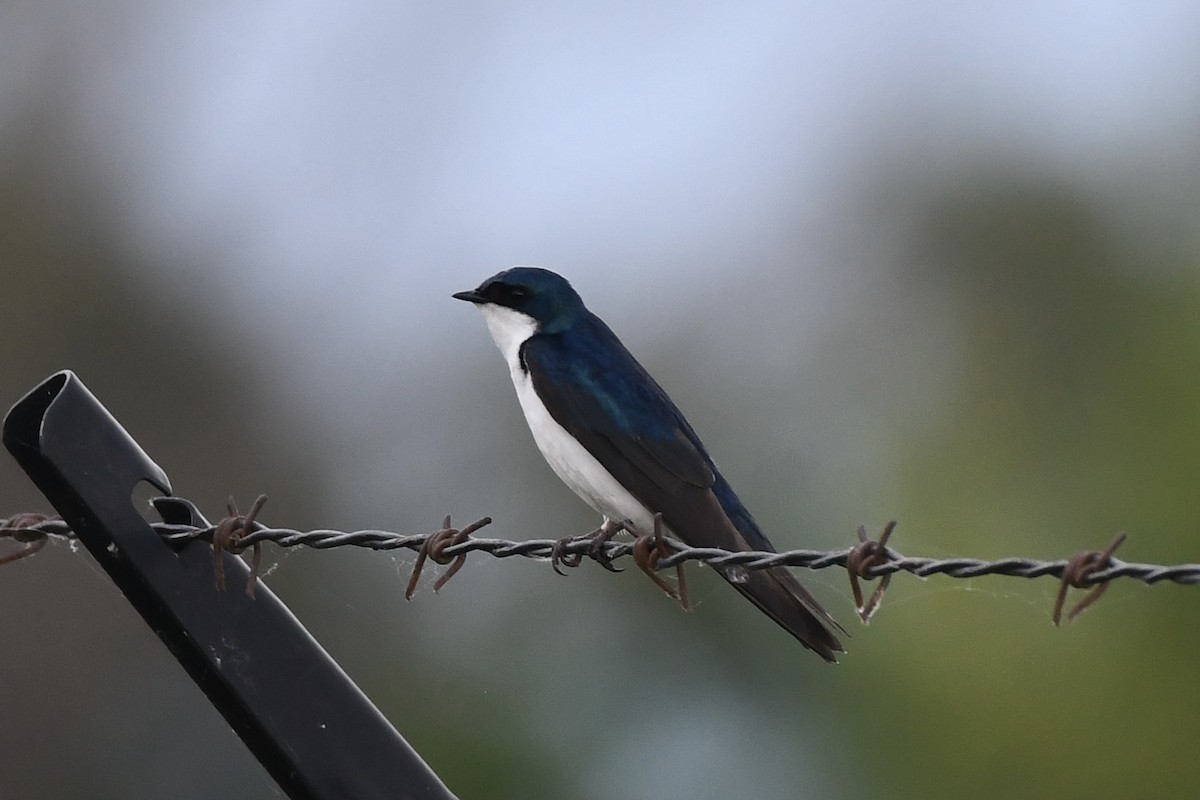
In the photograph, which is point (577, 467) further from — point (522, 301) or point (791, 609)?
point (791, 609)

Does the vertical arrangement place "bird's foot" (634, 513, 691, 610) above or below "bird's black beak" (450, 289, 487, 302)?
below

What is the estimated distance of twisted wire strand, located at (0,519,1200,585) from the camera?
2.24 m

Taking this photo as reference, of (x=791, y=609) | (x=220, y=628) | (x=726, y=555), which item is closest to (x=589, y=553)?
(x=791, y=609)

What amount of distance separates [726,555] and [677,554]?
22cm

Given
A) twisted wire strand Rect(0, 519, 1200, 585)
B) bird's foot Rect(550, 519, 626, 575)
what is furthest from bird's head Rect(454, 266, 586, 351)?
twisted wire strand Rect(0, 519, 1200, 585)

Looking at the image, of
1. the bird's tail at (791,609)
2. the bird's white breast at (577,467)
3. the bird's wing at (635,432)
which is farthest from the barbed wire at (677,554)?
the bird's white breast at (577,467)

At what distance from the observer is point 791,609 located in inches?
148

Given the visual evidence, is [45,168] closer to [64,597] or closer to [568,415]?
[64,597]

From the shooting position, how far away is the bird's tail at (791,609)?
3.75m

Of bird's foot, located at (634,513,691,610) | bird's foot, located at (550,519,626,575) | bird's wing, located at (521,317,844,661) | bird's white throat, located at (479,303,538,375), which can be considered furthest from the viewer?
bird's white throat, located at (479,303,538,375)

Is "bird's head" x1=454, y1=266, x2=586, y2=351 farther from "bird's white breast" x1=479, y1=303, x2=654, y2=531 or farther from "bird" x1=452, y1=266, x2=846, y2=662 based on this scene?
"bird's white breast" x1=479, y1=303, x2=654, y2=531

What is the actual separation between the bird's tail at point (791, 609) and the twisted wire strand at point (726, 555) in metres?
0.49

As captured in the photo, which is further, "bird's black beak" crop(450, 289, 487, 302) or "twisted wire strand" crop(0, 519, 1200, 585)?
"bird's black beak" crop(450, 289, 487, 302)

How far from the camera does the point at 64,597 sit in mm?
14562
